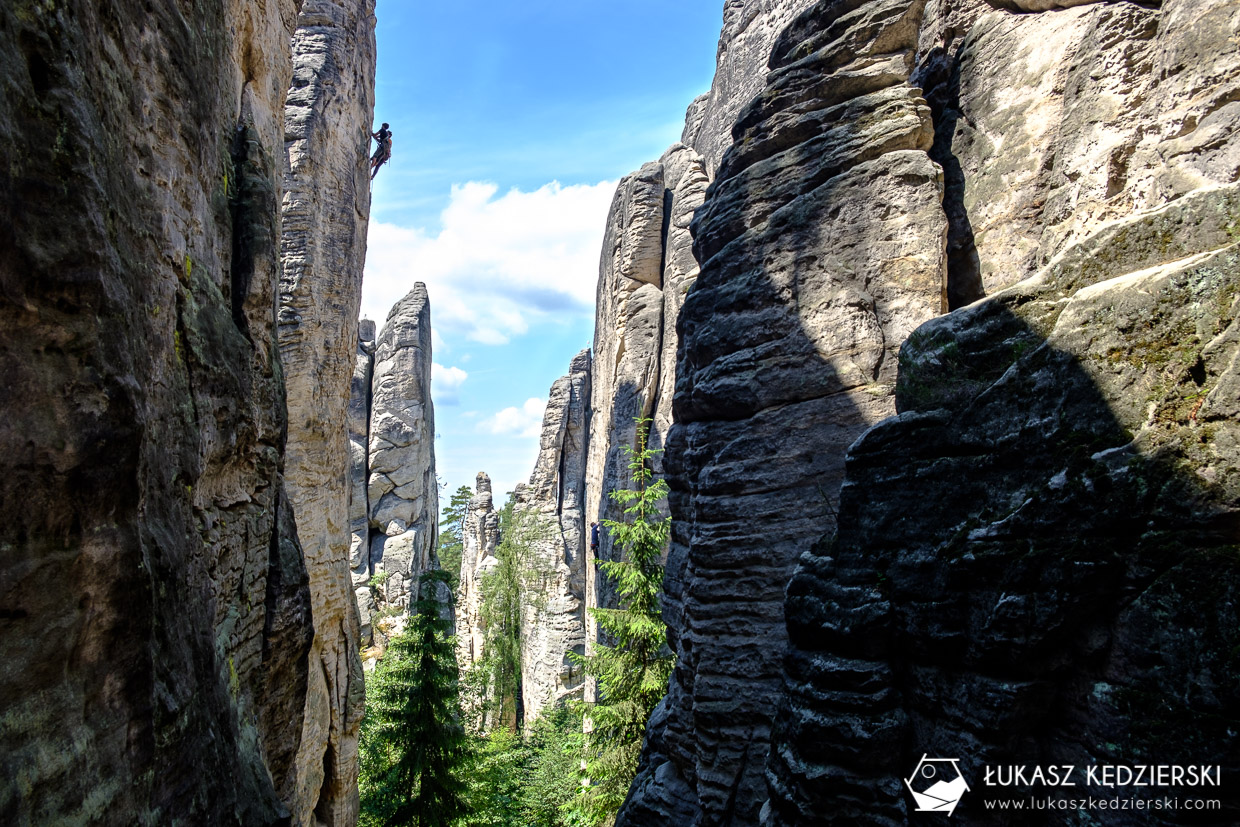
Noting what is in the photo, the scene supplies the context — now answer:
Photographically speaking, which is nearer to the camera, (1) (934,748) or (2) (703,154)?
(1) (934,748)

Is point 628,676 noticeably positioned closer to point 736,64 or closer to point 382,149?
point 382,149

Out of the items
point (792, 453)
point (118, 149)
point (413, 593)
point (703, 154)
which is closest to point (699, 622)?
point (792, 453)

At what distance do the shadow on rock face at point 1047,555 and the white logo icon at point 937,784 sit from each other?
0.06 m

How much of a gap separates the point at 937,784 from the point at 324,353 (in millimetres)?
10614

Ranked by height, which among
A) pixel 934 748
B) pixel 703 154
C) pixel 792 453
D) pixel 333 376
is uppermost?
pixel 703 154

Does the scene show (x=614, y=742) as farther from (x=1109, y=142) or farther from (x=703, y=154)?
(x=703, y=154)

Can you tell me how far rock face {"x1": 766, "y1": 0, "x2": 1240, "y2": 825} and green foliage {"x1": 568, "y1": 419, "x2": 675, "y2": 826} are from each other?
26.4ft

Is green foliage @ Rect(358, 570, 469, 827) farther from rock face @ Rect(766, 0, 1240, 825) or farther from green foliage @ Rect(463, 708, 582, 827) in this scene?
rock face @ Rect(766, 0, 1240, 825)

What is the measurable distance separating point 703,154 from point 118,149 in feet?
67.7

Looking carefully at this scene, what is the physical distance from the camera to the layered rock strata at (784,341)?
7086 mm

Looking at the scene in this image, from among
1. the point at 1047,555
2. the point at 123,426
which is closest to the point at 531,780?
the point at 1047,555

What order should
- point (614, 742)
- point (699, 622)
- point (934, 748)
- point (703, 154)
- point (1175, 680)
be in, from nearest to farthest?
point (1175, 680)
point (934, 748)
point (699, 622)
point (614, 742)
point (703, 154)

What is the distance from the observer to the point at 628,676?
514 inches

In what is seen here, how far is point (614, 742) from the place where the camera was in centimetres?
1311
